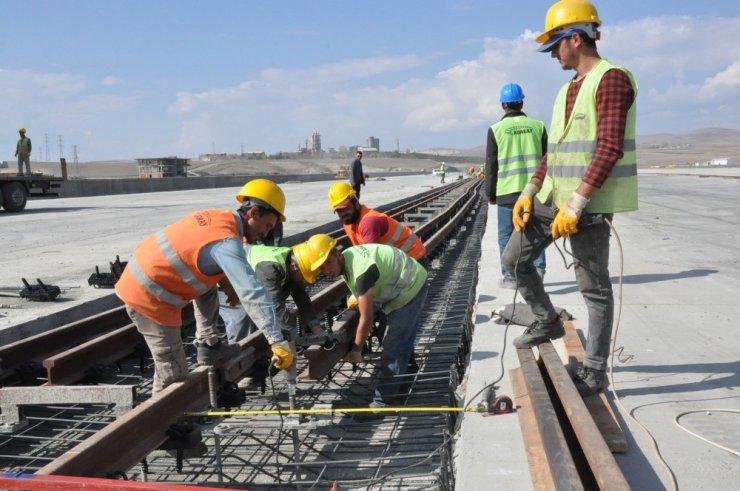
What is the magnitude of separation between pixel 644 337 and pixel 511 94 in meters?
3.08

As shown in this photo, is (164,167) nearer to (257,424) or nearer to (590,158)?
(257,424)

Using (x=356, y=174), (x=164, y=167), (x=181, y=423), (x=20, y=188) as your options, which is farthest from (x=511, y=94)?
(x=164, y=167)

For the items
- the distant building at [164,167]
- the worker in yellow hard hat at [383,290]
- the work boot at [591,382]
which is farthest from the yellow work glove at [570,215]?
the distant building at [164,167]

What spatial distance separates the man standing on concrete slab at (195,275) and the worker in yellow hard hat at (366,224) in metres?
1.46

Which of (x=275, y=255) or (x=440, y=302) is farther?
(x=440, y=302)

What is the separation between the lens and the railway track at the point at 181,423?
3.40 metres

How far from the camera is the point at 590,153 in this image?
3.51m

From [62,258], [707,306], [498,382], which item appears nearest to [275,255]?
[498,382]

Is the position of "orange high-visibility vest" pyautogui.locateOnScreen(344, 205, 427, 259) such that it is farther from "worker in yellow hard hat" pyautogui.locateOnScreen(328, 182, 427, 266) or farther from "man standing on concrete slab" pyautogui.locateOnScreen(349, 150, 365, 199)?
"man standing on concrete slab" pyautogui.locateOnScreen(349, 150, 365, 199)

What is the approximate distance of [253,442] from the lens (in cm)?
448

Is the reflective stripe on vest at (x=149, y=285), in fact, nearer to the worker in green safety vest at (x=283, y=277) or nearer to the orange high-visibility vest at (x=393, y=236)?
the worker in green safety vest at (x=283, y=277)

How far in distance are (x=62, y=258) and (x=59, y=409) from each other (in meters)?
6.42

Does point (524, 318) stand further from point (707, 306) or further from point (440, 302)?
point (440, 302)

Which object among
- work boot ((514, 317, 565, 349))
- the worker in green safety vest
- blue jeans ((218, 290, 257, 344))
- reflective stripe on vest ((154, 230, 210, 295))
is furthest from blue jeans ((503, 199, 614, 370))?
blue jeans ((218, 290, 257, 344))
